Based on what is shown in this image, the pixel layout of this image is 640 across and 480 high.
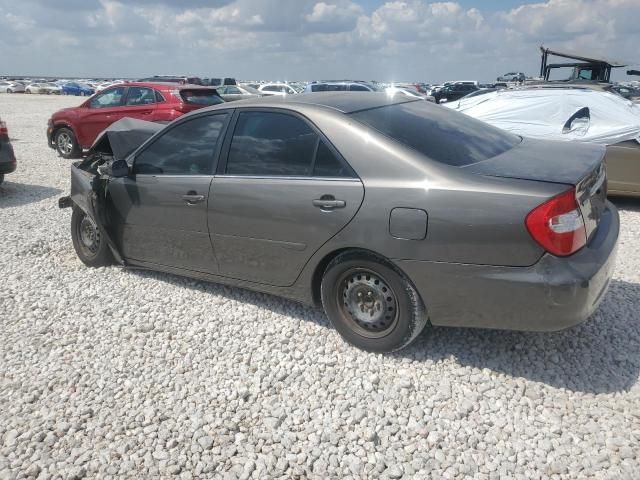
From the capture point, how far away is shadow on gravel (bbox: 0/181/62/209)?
766 cm

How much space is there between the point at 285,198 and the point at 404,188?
823mm

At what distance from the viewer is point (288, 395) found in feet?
9.61

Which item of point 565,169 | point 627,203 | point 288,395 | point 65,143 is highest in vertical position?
point 565,169

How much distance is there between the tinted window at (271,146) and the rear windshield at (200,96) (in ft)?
24.8

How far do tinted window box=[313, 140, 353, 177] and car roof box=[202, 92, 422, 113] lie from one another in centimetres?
31

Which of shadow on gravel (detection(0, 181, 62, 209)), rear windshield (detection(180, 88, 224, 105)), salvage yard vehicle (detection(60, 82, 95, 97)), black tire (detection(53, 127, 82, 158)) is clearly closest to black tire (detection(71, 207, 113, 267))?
shadow on gravel (detection(0, 181, 62, 209))

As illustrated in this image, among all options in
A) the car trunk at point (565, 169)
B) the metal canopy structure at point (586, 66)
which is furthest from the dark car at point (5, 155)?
the metal canopy structure at point (586, 66)

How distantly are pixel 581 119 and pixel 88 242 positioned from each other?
6328mm

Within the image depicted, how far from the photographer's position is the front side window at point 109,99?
11.1 meters

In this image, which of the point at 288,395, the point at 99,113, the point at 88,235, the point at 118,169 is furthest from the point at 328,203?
the point at 99,113

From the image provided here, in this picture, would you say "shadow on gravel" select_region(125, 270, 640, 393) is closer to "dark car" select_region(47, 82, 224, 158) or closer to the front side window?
"dark car" select_region(47, 82, 224, 158)

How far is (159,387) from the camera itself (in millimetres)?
3043

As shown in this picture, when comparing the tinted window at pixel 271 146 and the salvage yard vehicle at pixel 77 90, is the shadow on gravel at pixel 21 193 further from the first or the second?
the salvage yard vehicle at pixel 77 90

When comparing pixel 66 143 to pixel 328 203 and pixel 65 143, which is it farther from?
pixel 328 203
